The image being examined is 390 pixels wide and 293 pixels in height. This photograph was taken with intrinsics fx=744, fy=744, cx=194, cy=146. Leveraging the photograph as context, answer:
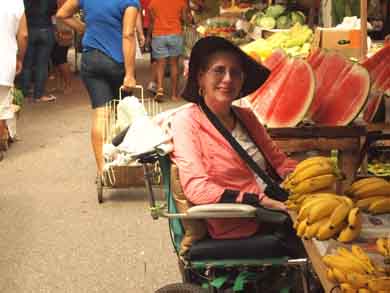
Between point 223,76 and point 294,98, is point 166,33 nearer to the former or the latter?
point 294,98

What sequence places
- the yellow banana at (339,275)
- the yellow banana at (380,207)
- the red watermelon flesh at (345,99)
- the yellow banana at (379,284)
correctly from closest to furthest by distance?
the yellow banana at (379,284) → the yellow banana at (339,275) → the yellow banana at (380,207) → the red watermelon flesh at (345,99)

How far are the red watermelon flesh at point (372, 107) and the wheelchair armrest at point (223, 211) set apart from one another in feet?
4.20

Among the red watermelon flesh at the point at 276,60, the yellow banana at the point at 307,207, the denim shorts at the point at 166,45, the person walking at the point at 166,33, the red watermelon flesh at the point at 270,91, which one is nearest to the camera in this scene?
the yellow banana at the point at 307,207

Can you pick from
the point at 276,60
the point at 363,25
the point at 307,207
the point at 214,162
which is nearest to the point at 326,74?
the point at 276,60

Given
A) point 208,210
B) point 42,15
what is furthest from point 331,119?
point 42,15

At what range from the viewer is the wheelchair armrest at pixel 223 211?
2965 mm

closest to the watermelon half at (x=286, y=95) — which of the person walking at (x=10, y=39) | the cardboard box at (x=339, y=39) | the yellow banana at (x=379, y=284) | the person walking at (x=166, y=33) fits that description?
the yellow banana at (x=379, y=284)

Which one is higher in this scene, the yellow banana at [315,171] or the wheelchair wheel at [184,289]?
the yellow banana at [315,171]

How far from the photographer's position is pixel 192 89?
3494 mm

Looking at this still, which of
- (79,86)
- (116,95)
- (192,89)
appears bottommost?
(79,86)

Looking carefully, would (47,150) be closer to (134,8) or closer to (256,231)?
(134,8)

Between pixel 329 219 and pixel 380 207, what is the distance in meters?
0.30

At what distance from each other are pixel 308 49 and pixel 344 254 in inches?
207

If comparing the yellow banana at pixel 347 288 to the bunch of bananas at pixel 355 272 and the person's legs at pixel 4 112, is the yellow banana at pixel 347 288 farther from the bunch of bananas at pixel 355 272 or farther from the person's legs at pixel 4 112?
the person's legs at pixel 4 112
